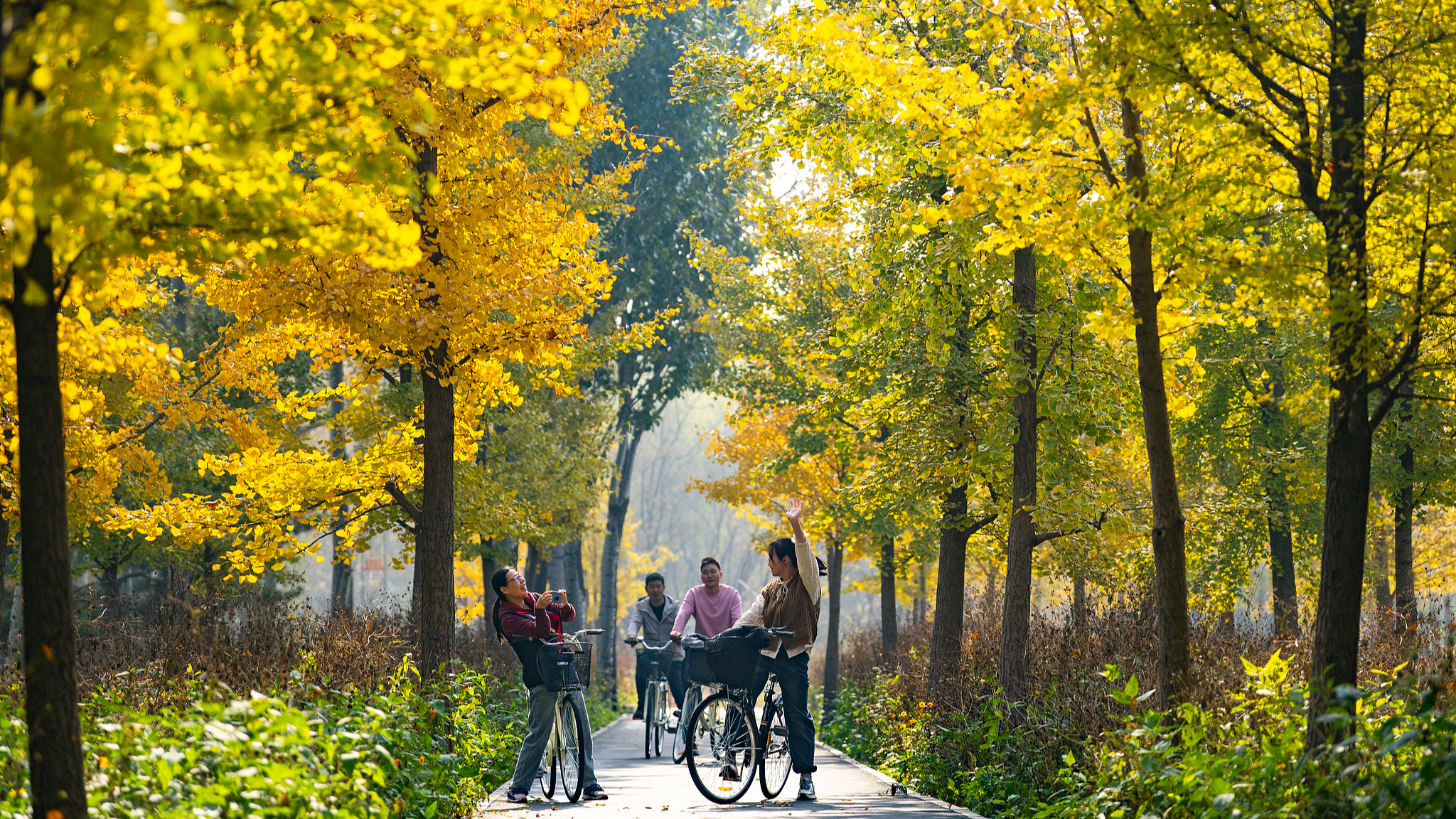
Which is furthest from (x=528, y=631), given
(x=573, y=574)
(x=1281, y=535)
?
(x=573, y=574)

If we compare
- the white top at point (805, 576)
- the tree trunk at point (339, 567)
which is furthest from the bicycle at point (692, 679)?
the tree trunk at point (339, 567)

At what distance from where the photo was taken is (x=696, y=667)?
11844 mm

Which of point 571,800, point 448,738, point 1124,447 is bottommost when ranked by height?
point 571,800

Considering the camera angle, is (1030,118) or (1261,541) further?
(1261,541)

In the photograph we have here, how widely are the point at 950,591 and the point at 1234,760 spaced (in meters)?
7.96

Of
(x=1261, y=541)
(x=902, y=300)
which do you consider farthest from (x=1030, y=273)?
(x=1261, y=541)

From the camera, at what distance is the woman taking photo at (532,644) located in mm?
8906

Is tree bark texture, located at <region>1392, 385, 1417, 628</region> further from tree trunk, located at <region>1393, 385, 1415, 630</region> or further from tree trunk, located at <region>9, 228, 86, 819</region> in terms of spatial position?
tree trunk, located at <region>9, 228, 86, 819</region>

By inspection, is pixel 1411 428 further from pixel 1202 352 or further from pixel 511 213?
pixel 511 213

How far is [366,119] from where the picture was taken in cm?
438

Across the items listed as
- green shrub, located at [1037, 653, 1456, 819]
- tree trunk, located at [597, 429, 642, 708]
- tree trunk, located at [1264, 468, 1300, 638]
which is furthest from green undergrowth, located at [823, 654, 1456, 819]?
tree trunk, located at [597, 429, 642, 708]

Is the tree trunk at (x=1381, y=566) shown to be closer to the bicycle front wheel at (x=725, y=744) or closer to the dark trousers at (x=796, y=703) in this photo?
the dark trousers at (x=796, y=703)

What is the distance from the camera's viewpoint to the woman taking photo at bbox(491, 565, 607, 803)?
8906mm

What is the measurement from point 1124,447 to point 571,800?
10466 mm
